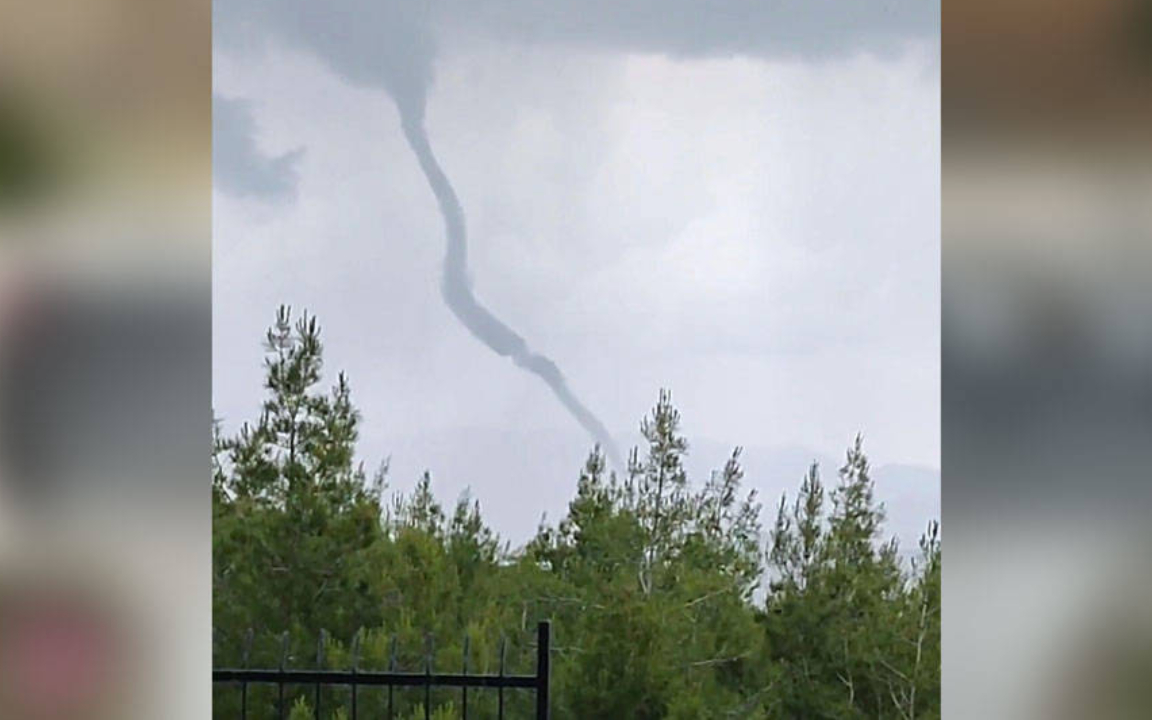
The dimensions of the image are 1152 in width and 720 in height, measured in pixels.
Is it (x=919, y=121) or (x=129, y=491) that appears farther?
(x=919, y=121)

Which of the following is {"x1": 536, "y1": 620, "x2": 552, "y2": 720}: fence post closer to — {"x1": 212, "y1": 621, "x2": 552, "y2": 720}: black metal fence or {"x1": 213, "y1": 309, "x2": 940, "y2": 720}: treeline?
{"x1": 212, "y1": 621, "x2": 552, "y2": 720}: black metal fence

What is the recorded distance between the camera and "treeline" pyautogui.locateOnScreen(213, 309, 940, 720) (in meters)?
3.78

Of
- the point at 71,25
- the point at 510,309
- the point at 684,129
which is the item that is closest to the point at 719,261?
the point at 684,129

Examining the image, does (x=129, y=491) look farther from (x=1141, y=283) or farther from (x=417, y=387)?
(x=417, y=387)

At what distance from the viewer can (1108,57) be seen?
0.36 metres

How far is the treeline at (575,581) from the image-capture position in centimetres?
378

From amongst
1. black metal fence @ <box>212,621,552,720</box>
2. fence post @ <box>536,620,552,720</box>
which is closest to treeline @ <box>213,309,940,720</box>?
black metal fence @ <box>212,621,552,720</box>

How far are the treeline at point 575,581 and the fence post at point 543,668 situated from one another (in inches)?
12.1

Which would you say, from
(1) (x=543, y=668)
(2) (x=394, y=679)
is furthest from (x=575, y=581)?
(2) (x=394, y=679)

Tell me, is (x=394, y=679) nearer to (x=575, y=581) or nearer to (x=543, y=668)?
(x=543, y=668)

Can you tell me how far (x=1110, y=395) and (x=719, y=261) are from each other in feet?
11.4

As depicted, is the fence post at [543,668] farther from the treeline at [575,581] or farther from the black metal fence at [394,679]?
the treeline at [575,581]

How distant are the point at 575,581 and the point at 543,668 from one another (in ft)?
1.51

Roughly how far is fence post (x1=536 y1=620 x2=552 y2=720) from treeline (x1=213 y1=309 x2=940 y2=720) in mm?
307
